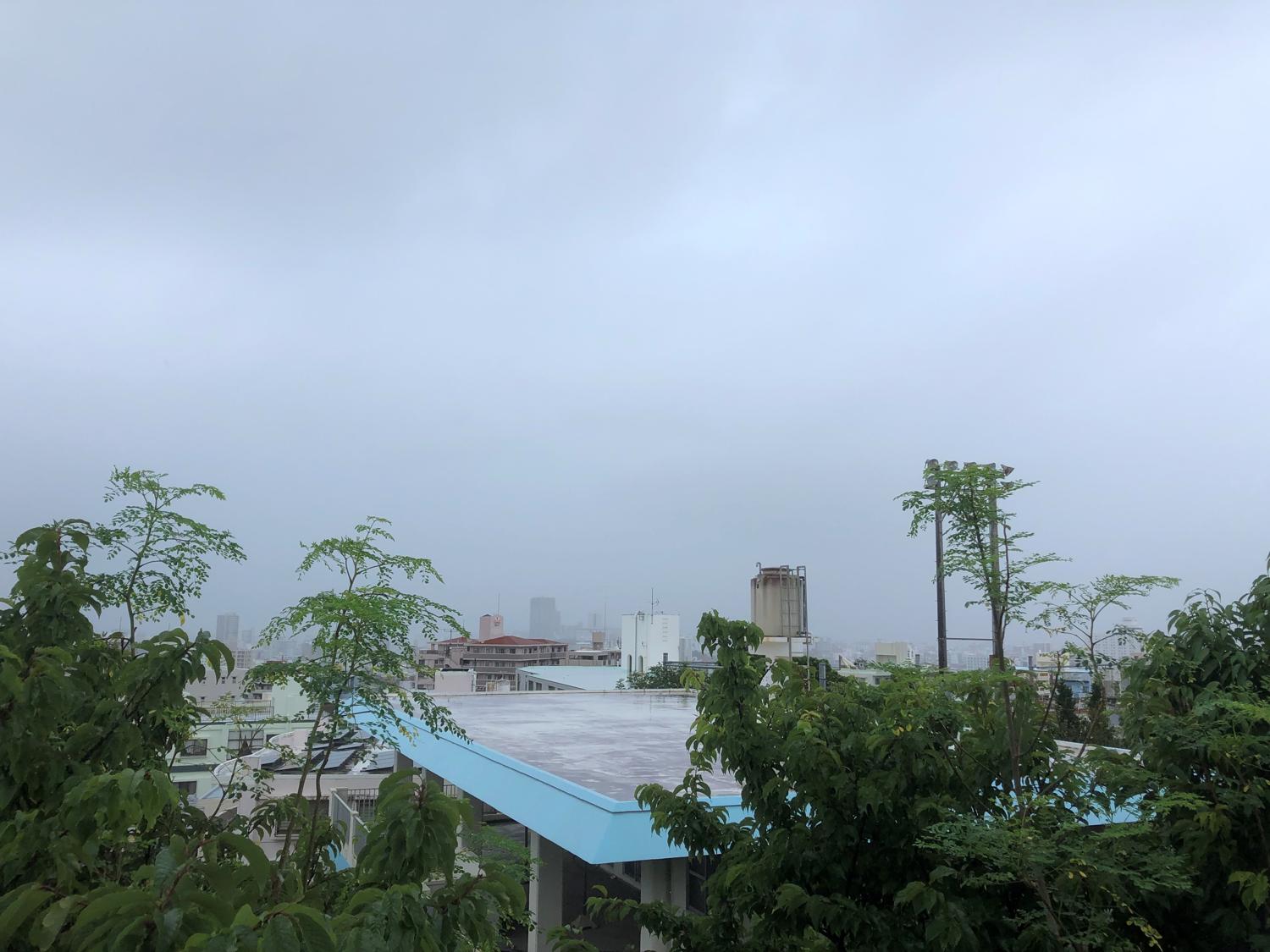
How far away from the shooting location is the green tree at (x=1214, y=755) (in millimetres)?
5645

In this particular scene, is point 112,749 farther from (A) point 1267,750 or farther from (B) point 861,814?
(A) point 1267,750

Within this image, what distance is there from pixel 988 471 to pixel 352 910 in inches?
177

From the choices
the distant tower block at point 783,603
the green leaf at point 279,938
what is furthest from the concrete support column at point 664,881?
the distant tower block at point 783,603

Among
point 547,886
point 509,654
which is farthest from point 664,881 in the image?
point 509,654

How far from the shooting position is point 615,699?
94.8ft

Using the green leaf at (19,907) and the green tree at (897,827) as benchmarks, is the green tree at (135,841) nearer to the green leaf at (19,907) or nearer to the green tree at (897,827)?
the green leaf at (19,907)

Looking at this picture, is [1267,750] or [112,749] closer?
[112,749]

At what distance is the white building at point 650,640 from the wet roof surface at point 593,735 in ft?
138

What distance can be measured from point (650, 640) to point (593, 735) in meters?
55.5

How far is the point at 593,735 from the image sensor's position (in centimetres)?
1761

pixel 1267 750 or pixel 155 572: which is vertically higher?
pixel 155 572

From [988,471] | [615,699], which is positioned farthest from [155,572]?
[615,699]

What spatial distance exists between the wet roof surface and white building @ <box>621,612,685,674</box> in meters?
42.1

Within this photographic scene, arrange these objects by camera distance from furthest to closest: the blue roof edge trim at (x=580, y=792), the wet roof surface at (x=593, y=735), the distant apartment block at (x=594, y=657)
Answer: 1. the distant apartment block at (x=594, y=657)
2. the wet roof surface at (x=593, y=735)
3. the blue roof edge trim at (x=580, y=792)
